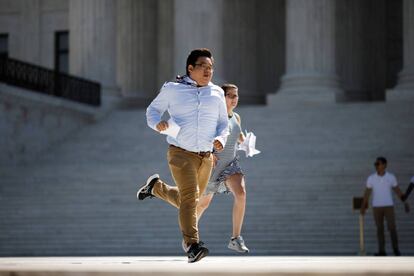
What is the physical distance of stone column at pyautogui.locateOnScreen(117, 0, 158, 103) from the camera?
4575 centimetres

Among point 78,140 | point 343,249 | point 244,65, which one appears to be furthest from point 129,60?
point 343,249

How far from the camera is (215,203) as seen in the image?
26.3 m

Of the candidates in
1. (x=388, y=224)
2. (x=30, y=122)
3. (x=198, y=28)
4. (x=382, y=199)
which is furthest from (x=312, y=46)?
(x=388, y=224)

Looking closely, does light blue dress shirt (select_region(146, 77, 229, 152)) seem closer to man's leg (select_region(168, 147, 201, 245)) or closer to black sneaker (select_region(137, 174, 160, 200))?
man's leg (select_region(168, 147, 201, 245))

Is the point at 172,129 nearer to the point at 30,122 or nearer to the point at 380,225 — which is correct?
the point at 380,225

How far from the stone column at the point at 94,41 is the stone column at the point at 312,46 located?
659cm

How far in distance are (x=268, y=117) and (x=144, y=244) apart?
12.0 m

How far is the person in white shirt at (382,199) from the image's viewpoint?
21.4 metres

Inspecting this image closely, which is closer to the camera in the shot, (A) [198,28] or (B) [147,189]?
(B) [147,189]

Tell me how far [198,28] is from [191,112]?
29.2 metres

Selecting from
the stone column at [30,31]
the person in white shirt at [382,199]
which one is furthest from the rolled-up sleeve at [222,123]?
the stone column at [30,31]

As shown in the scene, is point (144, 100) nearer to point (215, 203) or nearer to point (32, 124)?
point (32, 124)

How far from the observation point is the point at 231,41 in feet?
143

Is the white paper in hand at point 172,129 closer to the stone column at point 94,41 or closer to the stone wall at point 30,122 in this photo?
the stone wall at point 30,122
